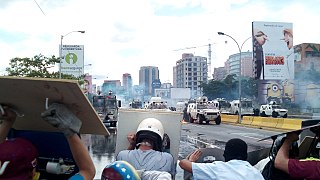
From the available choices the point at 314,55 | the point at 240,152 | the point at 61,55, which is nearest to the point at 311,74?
the point at 314,55

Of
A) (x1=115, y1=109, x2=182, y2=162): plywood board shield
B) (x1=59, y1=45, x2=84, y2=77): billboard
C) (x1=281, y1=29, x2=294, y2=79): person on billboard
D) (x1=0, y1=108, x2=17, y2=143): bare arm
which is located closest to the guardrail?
(x1=281, y1=29, x2=294, y2=79): person on billboard

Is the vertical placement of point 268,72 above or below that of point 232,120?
above

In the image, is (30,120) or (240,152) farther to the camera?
(240,152)

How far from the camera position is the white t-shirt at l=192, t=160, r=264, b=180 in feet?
9.33

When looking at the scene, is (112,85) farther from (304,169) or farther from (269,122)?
(304,169)

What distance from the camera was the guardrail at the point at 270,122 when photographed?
24.7 metres

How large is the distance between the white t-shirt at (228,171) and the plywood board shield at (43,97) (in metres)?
0.83

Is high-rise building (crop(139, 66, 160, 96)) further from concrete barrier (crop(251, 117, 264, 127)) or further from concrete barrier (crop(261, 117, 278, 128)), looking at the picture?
concrete barrier (crop(261, 117, 278, 128))

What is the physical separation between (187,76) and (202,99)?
55.5 meters

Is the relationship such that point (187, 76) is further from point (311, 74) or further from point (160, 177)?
point (160, 177)

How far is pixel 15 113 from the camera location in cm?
251

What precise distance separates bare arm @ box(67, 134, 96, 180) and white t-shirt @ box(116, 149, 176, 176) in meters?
1.18

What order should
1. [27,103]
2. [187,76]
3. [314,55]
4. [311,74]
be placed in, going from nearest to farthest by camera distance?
[27,103] → [311,74] → [314,55] → [187,76]

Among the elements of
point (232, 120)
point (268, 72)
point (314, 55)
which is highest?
point (314, 55)
